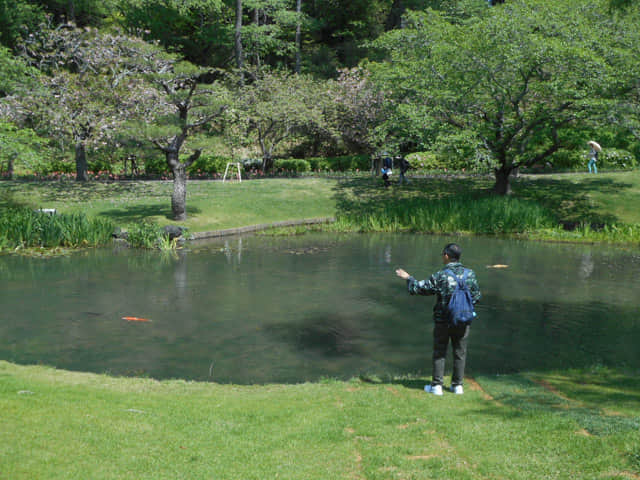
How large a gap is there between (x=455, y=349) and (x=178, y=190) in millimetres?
19732

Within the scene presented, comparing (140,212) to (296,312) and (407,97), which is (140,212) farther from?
(296,312)

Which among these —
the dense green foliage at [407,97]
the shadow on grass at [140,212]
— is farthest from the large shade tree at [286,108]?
the shadow on grass at [140,212]

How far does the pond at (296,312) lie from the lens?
10359 mm

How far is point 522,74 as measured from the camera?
26.7 metres

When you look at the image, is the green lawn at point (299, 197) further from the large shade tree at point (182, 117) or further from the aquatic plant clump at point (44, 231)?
the aquatic plant clump at point (44, 231)

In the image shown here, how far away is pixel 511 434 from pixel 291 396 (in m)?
3.03

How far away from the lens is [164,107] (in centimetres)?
2991

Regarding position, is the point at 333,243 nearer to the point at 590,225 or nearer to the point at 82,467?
the point at 590,225

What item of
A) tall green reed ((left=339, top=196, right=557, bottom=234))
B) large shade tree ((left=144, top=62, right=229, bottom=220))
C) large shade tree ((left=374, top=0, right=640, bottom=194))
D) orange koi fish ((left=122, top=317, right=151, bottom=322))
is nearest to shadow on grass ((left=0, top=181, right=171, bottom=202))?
large shade tree ((left=144, top=62, right=229, bottom=220))

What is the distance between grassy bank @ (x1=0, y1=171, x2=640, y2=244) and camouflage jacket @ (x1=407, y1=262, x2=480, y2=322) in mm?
18485

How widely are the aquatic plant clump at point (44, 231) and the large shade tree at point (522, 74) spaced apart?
15428 millimetres

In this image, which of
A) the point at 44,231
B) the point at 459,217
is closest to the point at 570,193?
the point at 459,217

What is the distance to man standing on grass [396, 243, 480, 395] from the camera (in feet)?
25.8

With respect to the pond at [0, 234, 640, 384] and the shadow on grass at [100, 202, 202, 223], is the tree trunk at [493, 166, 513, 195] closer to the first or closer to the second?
the pond at [0, 234, 640, 384]
